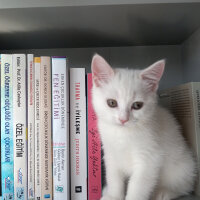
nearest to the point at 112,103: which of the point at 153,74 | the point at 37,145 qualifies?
the point at 153,74

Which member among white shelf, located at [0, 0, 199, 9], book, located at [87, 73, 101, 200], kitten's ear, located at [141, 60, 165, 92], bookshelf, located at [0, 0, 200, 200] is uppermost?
white shelf, located at [0, 0, 199, 9]

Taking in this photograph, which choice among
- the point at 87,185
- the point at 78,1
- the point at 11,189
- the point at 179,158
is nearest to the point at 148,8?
the point at 78,1

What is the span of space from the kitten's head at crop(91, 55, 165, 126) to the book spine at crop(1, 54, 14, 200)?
0.29 meters

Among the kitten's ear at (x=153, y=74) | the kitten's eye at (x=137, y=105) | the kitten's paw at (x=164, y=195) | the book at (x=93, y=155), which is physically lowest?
the kitten's paw at (x=164, y=195)

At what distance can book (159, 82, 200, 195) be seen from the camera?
2.43 ft

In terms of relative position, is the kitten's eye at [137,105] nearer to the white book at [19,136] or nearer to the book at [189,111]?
the book at [189,111]

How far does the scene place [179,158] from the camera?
0.78m

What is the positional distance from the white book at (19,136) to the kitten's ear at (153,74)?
41cm

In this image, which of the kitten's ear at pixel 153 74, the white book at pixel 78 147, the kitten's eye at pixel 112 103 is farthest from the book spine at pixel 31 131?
the kitten's ear at pixel 153 74

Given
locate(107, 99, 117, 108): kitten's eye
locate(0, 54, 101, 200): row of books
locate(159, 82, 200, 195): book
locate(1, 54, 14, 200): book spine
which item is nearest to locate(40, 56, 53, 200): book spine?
locate(0, 54, 101, 200): row of books

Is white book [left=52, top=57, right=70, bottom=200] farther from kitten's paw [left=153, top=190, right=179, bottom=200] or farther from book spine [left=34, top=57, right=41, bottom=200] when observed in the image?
kitten's paw [left=153, top=190, right=179, bottom=200]

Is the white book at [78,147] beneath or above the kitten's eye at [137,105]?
beneath

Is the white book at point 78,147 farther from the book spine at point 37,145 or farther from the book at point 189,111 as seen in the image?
the book at point 189,111

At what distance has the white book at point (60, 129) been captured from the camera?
718 millimetres
